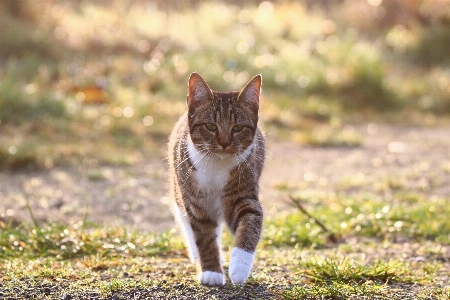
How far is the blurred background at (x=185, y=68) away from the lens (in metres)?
9.41

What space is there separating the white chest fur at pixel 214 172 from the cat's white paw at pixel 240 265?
390 mm

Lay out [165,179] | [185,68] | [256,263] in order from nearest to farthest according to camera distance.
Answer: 1. [256,263]
2. [165,179]
3. [185,68]

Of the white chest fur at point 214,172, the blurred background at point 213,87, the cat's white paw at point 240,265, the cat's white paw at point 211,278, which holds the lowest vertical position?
the cat's white paw at point 211,278

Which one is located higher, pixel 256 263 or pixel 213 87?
pixel 213 87

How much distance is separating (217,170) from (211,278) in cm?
60

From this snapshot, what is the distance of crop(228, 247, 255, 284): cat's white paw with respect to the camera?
3.71m

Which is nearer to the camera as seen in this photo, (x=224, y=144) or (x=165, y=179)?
(x=224, y=144)

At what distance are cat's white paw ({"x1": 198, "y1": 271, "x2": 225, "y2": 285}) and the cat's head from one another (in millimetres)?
671

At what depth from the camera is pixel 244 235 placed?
3859 mm

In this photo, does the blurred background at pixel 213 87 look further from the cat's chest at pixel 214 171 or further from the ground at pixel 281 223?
the cat's chest at pixel 214 171

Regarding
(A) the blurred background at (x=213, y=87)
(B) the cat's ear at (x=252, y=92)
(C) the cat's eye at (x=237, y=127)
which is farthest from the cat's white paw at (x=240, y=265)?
(A) the blurred background at (x=213, y=87)

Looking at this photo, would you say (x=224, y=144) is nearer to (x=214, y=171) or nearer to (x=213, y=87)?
(x=214, y=171)

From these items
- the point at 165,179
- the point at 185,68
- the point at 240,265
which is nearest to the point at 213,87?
the point at 185,68

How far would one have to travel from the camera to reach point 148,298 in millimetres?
3531
